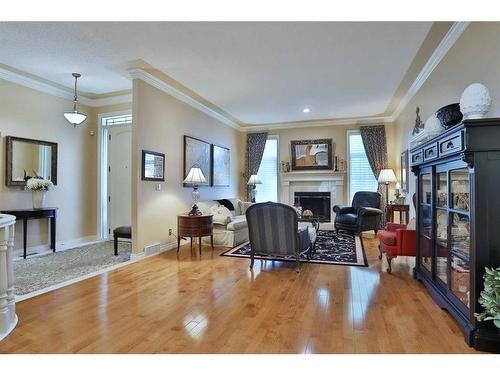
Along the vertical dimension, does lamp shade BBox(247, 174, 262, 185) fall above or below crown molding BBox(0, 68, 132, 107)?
below

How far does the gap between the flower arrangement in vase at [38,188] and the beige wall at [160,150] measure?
1676 millimetres

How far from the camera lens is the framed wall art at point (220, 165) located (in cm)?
698

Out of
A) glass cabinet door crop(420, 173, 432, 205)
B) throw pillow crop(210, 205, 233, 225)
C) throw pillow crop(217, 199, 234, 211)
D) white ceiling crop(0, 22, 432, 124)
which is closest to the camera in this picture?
glass cabinet door crop(420, 173, 432, 205)

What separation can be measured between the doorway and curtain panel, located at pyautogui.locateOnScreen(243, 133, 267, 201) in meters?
3.45

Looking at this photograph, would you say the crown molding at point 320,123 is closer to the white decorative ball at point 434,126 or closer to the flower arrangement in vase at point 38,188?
the white decorative ball at point 434,126

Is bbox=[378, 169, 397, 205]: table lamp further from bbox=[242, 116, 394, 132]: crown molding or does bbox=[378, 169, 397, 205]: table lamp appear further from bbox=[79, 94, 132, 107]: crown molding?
bbox=[79, 94, 132, 107]: crown molding

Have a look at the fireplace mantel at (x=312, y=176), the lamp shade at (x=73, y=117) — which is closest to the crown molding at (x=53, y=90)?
the lamp shade at (x=73, y=117)

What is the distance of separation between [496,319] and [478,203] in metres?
0.73

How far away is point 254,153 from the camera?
850 centimetres

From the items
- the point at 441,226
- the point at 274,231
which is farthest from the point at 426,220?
the point at 274,231

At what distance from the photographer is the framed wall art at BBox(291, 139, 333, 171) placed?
7.93 metres

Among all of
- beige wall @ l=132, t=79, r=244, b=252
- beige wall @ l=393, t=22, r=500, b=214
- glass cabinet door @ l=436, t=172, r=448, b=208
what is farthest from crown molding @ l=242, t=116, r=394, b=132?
glass cabinet door @ l=436, t=172, r=448, b=208
